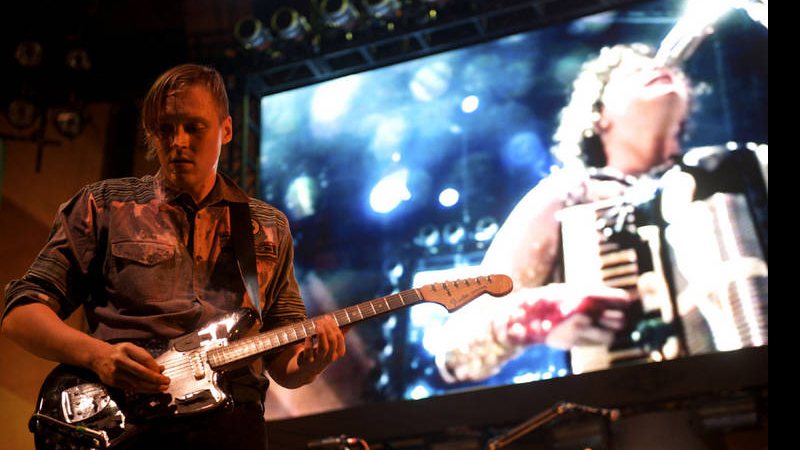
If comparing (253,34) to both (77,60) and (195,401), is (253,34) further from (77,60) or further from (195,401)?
(195,401)

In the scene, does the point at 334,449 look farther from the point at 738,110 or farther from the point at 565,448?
the point at 738,110

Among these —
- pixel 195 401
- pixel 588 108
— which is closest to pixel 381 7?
pixel 588 108

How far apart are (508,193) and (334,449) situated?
2.46 metres

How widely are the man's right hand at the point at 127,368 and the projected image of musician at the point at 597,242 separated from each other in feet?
13.7

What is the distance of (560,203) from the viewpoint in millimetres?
6191

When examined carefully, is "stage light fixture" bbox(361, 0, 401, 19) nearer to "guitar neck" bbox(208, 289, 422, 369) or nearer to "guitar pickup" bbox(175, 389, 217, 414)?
"guitar neck" bbox(208, 289, 422, 369)

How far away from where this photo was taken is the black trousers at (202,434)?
2.06 m

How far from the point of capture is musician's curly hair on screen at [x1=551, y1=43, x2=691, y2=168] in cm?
629

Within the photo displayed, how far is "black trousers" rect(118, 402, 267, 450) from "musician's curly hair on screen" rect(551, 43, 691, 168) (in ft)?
15.0

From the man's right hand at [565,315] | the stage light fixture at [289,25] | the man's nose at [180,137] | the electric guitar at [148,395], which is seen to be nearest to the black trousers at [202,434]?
the electric guitar at [148,395]

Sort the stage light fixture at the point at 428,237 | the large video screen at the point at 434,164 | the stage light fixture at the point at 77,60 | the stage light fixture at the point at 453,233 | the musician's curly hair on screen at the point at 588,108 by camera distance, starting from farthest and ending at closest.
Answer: the stage light fixture at the point at 77,60 < the stage light fixture at the point at 428,237 < the stage light fixture at the point at 453,233 < the musician's curly hair on screen at the point at 588,108 < the large video screen at the point at 434,164

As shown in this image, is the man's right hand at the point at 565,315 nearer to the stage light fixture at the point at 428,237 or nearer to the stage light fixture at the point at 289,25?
the stage light fixture at the point at 428,237

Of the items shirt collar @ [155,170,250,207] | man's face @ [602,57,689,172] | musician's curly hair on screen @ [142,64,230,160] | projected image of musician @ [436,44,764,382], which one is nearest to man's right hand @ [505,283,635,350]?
projected image of musician @ [436,44,764,382]

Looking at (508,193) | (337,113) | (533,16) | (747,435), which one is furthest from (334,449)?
(533,16)
